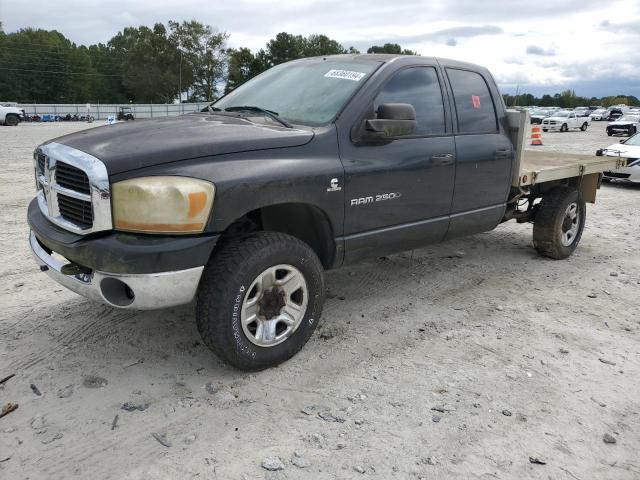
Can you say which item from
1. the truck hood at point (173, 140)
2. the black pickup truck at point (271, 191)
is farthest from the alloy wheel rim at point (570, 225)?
the truck hood at point (173, 140)

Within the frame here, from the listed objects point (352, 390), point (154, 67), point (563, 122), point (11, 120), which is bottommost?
point (352, 390)

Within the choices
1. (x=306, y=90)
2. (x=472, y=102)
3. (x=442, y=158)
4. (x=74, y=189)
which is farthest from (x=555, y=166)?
(x=74, y=189)

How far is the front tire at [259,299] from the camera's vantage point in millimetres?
2982

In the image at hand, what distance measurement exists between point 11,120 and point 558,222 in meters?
33.1

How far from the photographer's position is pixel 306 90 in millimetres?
3975

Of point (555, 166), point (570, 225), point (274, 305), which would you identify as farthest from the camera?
point (570, 225)

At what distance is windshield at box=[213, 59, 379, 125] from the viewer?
3.72 metres

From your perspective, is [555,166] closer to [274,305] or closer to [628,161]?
[274,305]

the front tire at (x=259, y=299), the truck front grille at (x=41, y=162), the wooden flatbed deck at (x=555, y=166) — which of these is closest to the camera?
the front tire at (x=259, y=299)

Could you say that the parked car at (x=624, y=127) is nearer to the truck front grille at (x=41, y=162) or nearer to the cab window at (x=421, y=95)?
the cab window at (x=421, y=95)

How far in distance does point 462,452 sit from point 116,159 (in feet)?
7.38

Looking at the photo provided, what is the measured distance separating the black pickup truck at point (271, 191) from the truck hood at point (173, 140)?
0.03 feet

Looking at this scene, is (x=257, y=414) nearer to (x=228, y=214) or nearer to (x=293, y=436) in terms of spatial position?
(x=293, y=436)

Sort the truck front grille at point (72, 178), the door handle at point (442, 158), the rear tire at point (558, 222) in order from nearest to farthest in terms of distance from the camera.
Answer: the truck front grille at point (72, 178), the door handle at point (442, 158), the rear tire at point (558, 222)
